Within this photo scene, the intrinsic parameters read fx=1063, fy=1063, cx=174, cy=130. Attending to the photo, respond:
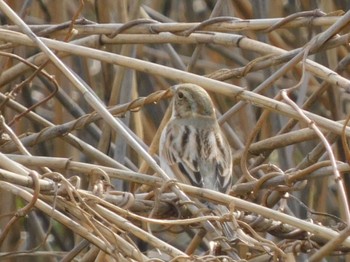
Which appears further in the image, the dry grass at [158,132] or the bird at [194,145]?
the bird at [194,145]

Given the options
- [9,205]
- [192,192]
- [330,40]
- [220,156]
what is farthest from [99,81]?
[192,192]

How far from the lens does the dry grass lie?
330cm

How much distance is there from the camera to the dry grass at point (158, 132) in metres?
3.30

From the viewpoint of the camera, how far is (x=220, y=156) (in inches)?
177

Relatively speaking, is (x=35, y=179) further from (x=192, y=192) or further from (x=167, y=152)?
(x=167, y=152)

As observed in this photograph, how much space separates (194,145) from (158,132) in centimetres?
31

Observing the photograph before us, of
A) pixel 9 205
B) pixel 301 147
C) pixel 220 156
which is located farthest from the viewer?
pixel 301 147

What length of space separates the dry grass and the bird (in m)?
0.10

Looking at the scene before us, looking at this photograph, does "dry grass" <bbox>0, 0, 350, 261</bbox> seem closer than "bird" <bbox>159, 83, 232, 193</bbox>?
Yes

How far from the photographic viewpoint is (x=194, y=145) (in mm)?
4629

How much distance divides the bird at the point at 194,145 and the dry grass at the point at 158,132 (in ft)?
0.34

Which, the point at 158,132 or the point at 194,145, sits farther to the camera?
the point at 158,132

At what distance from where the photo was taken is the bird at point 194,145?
4.32 metres

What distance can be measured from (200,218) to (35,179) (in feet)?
1.68
